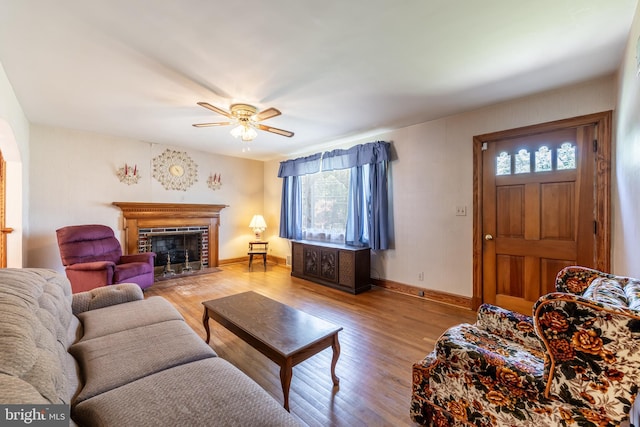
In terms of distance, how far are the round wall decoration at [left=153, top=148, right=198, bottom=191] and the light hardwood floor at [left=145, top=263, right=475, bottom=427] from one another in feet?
6.15

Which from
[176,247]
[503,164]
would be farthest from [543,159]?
[176,247]

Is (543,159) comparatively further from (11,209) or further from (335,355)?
(11,209)

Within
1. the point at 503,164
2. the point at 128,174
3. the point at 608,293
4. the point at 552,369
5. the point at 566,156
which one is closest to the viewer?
the point at 552,369

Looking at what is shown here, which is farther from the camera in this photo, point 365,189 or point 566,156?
point 365,189

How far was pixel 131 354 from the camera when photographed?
54.9 inches

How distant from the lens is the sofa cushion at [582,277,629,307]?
106 centimetres

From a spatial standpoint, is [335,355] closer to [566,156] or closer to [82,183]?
[566,156]

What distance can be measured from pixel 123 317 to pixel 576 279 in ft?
9.80

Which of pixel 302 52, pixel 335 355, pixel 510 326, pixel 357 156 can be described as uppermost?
pixel 302 52

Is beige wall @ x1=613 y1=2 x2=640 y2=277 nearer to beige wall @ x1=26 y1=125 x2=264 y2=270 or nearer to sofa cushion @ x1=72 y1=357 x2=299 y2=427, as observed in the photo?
sofa cushion @ x1=72 y1=357 x2=299 y2=427

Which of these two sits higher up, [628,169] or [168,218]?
[628,169]

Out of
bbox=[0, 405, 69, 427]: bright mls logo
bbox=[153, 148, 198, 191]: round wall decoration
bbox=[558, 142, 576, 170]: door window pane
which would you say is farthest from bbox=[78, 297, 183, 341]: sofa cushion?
bbox=[558, 142, 576, 170]: door window pane

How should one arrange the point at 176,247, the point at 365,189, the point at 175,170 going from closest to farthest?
the point at 365,189
the point at 175,170
the point at 176,247

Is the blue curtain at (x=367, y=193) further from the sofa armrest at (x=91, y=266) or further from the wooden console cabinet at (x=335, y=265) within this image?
the sofa armrest at (x=91, y=266)
